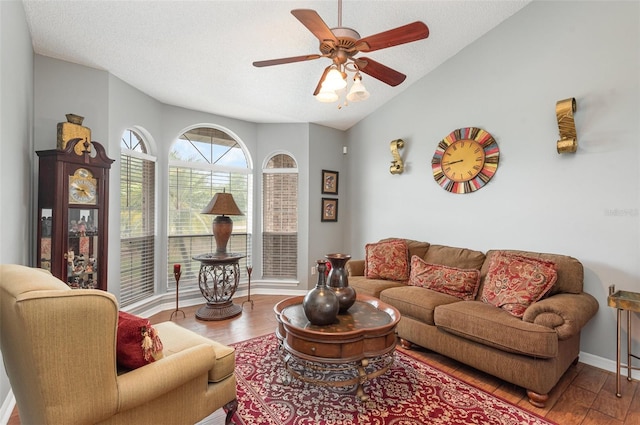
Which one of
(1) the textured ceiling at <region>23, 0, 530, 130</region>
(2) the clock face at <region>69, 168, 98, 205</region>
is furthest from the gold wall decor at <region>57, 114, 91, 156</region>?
(1) the textured ceiling at <region>23, 0, 530, 130</region>

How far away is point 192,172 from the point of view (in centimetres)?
424

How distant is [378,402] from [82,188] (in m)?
2.90

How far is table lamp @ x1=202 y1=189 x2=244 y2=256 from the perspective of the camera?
11.8 feet

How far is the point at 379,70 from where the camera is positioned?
7.82 feet

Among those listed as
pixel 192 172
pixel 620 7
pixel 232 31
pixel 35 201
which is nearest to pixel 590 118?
pixel 620 7

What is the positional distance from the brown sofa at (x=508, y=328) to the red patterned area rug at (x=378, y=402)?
21 centimetres

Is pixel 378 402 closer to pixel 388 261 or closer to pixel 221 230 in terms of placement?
pixel 388 261

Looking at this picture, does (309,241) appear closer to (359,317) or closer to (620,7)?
(359,317)

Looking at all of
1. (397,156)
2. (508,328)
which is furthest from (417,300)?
(397,156)

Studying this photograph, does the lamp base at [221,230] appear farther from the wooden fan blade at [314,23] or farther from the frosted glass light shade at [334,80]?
the wooden fan blade at [314,23]

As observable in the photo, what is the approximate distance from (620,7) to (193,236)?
503 centimetres

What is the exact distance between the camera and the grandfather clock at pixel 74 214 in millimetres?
2408

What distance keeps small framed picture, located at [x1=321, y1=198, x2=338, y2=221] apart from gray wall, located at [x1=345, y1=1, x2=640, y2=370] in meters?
1.25

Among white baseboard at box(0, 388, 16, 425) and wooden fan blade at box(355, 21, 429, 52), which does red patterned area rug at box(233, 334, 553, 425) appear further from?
wooden fan blade at box(355, 21, 429, 52)
